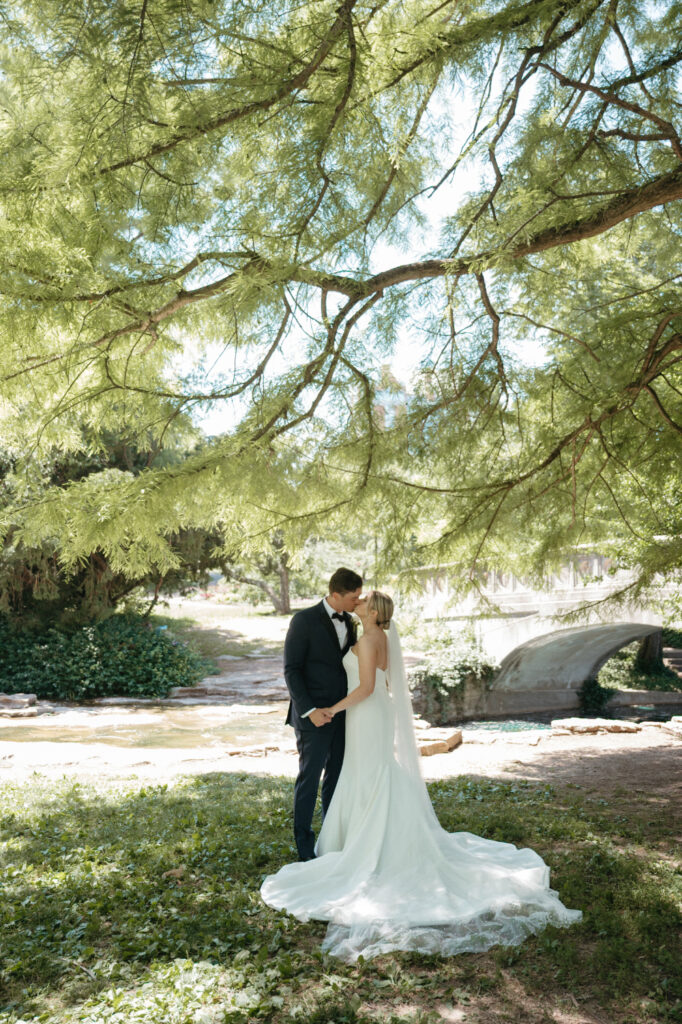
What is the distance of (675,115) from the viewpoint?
4.83m

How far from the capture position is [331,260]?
479 cm

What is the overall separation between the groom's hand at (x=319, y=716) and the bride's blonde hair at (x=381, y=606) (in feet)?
1.92

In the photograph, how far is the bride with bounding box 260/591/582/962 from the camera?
360 centimetres

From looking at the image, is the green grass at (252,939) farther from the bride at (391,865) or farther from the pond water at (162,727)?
the pond water at (162,727)

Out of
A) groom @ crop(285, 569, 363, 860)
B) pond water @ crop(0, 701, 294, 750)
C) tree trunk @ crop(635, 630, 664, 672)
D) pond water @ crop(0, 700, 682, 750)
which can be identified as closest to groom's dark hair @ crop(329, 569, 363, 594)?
groom @ crop(285, 569, 363, 860)

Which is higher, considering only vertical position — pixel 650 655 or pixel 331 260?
pixel 331 260

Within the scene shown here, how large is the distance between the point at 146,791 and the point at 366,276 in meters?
4.90

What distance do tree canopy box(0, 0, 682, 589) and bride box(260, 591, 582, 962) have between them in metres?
1.12

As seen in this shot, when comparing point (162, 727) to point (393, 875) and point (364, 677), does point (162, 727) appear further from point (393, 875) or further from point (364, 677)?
point (393, 875)

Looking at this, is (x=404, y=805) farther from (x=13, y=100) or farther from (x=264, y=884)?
(x=13, y=100)

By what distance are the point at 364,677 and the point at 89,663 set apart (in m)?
13.7

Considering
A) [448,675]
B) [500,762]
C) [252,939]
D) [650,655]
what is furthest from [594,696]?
[252,939]

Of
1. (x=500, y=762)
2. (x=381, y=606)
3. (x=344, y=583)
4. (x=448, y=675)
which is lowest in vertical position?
(x=500, y=762)

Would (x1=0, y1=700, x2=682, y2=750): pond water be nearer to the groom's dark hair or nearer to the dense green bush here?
the dense green bush
